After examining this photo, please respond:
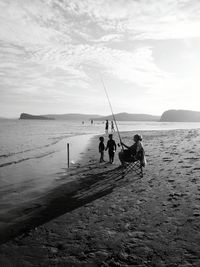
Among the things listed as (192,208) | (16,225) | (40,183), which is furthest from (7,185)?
(192,208)

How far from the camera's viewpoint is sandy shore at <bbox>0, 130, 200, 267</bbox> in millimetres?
4820

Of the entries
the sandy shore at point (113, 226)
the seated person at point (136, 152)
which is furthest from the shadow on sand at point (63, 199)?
the seated person at point (136, 152)

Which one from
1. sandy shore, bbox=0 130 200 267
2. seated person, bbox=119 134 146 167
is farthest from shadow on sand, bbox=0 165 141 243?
seated person, bbox=119 134 146 167

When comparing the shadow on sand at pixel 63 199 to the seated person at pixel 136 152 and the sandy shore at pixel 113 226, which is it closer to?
the sandy shore at pixel 113 226

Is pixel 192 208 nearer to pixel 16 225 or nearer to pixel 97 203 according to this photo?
pixel 97 203

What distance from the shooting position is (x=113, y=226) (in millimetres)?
6207

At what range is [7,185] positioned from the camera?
10.4 metres

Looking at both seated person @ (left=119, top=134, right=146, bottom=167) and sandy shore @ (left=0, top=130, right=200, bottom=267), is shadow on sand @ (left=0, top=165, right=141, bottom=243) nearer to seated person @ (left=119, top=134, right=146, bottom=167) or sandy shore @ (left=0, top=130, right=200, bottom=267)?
sandy shore @ (left=0, top=130, right=200, bottom=267)

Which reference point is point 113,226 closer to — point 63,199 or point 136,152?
point 63,199

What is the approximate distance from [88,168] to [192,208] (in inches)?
292

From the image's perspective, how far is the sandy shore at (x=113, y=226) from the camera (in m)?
4.82

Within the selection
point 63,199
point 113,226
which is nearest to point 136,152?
point 63,199

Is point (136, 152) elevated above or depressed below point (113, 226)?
above

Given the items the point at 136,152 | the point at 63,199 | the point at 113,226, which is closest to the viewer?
the point at 113,226
